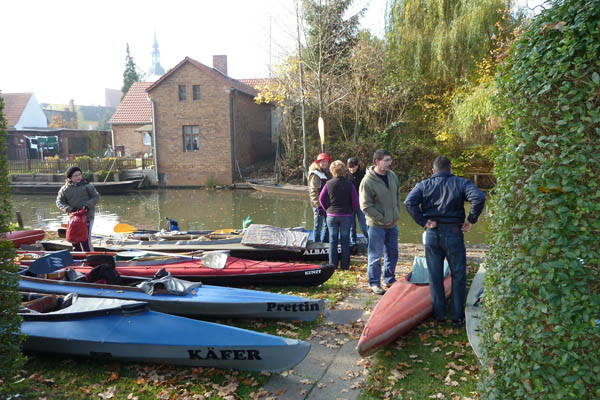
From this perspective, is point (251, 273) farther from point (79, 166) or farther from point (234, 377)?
point (79, 166)

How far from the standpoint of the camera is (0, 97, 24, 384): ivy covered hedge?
3533mm

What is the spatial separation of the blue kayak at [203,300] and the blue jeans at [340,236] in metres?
2.06

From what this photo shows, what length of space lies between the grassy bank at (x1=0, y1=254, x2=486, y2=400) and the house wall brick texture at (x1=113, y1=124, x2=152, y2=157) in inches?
1312

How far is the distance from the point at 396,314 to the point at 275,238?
Answer: 3.70 meters

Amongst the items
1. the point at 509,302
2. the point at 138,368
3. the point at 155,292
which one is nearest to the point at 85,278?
the point at 155,292

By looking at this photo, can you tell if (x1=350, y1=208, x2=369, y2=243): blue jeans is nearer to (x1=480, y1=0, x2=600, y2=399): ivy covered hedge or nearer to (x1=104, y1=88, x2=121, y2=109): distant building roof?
(x1=480, y1=0, x2=600, y2=399): ivy covered hedge

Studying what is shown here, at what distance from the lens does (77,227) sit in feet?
25.8

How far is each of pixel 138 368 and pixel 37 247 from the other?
5928 mm

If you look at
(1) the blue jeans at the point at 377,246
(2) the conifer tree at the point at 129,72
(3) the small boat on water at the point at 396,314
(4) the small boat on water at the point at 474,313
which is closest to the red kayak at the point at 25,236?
(1) the blue jeans at the point at 377,246

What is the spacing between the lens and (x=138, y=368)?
438 cm

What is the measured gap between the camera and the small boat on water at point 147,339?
13.4 feet

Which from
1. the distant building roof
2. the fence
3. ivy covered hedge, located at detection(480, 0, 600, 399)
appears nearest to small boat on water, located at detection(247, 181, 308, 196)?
the fence

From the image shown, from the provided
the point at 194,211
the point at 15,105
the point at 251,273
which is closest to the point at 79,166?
the point at 194,211

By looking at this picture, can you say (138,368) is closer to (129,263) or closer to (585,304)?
(129,263)
